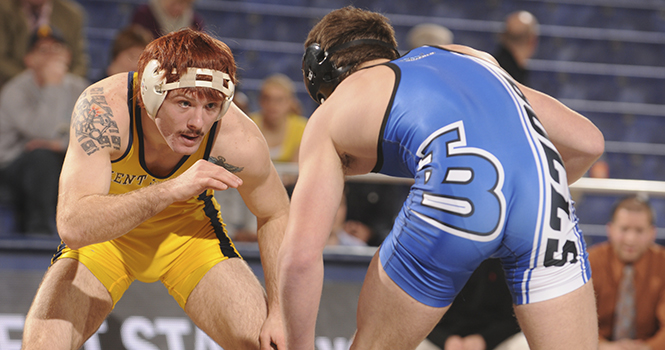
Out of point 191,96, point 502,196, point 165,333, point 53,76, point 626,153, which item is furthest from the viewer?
point 626,153

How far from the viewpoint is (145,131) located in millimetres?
2488

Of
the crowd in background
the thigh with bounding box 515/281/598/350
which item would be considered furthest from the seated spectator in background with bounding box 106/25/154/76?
the thigh with bounding box 515/281/598/350

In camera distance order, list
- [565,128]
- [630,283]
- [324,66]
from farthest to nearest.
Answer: [630,283] < [324,66] < [565,128]

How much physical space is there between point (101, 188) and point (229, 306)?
710 millimetres

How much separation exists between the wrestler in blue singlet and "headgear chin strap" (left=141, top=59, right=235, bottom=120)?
72 centimetres

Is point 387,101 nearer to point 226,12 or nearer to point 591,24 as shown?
point 226,12

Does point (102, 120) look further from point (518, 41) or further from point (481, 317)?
point (518, 41)

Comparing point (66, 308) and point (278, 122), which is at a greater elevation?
point (278, 122)

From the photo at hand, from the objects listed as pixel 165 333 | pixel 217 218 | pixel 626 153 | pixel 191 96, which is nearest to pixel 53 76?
pixel 165 333

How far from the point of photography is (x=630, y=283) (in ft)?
13.8

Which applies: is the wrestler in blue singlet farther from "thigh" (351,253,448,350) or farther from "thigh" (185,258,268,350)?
"thigh" (185,258,268,350)

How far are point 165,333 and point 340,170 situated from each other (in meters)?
2.45

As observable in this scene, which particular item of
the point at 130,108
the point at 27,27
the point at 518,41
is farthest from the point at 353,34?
the point at 27,27

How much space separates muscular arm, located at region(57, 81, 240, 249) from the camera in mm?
2189
